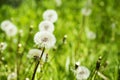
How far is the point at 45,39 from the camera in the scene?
184 centimetres

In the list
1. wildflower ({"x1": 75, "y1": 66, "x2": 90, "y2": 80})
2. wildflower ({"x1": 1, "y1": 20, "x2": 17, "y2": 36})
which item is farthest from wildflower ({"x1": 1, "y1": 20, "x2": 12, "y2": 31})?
wildflower ({"x1": 75, "y1": 66, "x2": 90, "y2": 80})

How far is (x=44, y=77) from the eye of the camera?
2141mm

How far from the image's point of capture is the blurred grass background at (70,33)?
2.44m

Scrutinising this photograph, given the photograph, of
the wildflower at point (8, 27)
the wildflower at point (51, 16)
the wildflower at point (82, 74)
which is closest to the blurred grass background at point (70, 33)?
the wildflower at point (8, 27)

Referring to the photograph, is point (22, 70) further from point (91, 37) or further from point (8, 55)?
point (91, 37)

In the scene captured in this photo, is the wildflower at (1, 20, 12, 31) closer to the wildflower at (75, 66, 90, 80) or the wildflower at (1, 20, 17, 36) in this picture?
the wildflower at (1, 20, 17, 36)

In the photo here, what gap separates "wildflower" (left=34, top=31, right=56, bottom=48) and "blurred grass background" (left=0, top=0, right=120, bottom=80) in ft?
1.26

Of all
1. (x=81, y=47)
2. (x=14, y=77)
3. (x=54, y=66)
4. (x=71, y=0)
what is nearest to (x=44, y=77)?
(x=14, y=77)

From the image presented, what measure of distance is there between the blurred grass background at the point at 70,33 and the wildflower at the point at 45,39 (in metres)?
0.39

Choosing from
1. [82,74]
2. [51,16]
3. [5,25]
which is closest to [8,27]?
[5,25]

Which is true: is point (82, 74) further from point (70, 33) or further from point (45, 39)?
point (70, 33)

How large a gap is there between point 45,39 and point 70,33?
1.60m

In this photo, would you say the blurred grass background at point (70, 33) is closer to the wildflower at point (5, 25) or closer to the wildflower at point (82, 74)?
the wildflower at point (5, 25)

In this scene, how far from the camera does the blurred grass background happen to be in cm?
244
